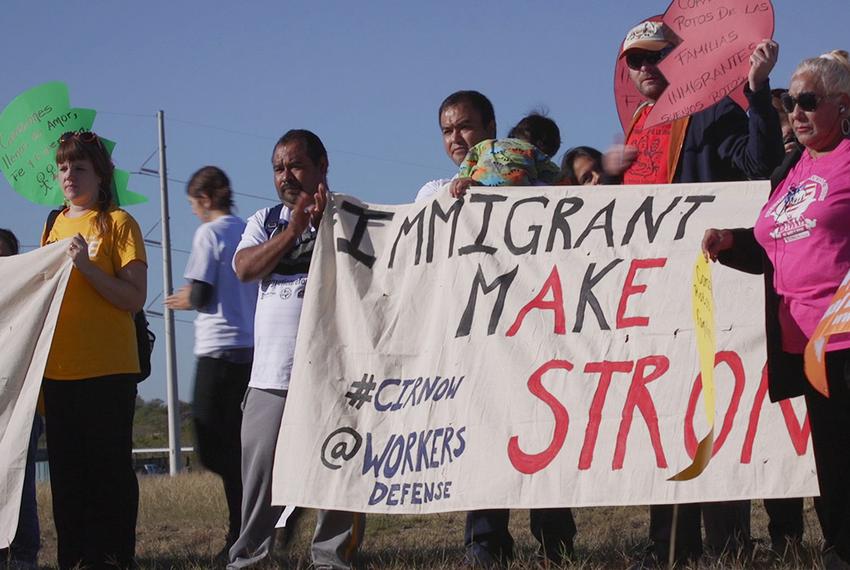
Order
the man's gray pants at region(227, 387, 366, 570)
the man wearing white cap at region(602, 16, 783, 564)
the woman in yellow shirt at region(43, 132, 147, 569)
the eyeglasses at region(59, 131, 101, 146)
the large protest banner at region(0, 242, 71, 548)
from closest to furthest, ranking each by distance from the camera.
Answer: the man wearing white cap at region(602, 16, 783, 564), the man's gray pants at region(227, 387, 366, 570), the woman in yellow shirt at region(43, 132, 147, 569), the large protest banner at region(0, 242, 71, 548), the eyeglasses at region(59, 131, 101, 146)

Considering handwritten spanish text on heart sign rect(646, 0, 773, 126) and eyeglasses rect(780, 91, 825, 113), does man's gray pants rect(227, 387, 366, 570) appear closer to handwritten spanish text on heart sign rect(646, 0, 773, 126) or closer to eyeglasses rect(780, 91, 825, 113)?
handwritten spanish text on heart sign rect(646, 0, 773, 126)

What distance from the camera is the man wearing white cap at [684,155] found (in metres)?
5.17

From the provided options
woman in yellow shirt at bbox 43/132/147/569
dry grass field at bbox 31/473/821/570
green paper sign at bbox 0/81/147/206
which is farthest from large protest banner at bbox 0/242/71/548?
dry grass field at bbox 31/473/821/570

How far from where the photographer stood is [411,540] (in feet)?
23.9

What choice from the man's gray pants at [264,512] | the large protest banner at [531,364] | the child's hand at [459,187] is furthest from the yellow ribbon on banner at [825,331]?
the man's gray pants at [264,512]

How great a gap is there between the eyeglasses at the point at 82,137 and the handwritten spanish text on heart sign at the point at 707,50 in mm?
2450

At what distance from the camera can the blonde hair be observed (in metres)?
4.34

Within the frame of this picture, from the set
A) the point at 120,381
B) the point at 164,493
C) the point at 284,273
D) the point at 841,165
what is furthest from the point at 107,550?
the point at 164,493

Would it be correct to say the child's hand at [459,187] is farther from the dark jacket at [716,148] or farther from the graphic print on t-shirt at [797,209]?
the graphic print on t-shirt at [797,209]

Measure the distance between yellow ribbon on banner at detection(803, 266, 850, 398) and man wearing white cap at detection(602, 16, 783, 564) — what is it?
101cm

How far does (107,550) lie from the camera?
18.8 ft

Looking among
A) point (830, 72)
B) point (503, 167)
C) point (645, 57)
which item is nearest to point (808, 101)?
point (830, 72)

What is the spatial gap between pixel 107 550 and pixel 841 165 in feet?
11.2

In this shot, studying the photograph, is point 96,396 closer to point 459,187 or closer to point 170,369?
point 459,187
